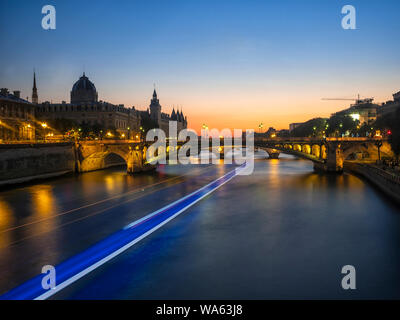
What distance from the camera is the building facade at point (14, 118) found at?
243 ft

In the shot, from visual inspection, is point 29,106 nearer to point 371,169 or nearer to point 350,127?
point 371,169

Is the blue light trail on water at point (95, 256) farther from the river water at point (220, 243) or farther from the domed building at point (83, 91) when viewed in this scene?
the domed building at point (83, 91)

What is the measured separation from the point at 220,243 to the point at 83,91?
148 metres

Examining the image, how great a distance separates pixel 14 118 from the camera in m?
→ 78.1

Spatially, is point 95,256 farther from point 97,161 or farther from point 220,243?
point 97,161

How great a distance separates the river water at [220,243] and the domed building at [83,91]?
119 metres

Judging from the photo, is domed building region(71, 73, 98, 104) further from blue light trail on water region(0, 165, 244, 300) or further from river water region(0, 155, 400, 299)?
blue light trail on water region(0, 165, 244, 300)

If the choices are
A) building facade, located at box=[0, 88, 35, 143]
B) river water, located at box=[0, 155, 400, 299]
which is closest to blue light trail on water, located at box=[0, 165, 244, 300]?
river water, located at box=[0, 155, 400, 299]

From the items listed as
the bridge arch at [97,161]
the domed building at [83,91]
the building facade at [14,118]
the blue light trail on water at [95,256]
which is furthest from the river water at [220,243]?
the domed building at [83,91]

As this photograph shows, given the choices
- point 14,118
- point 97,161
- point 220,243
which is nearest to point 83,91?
point 14,118

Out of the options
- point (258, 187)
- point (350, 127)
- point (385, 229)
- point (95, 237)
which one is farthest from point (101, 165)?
point (350, 127)

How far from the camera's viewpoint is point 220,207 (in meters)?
35.6

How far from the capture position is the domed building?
157m

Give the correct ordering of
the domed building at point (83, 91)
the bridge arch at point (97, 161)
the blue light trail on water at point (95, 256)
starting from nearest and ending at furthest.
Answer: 1. the blue light trail on water at point (95, 256)
2. the bridge arch at point (97, 161)
3. the domed building at point (83, 91)
